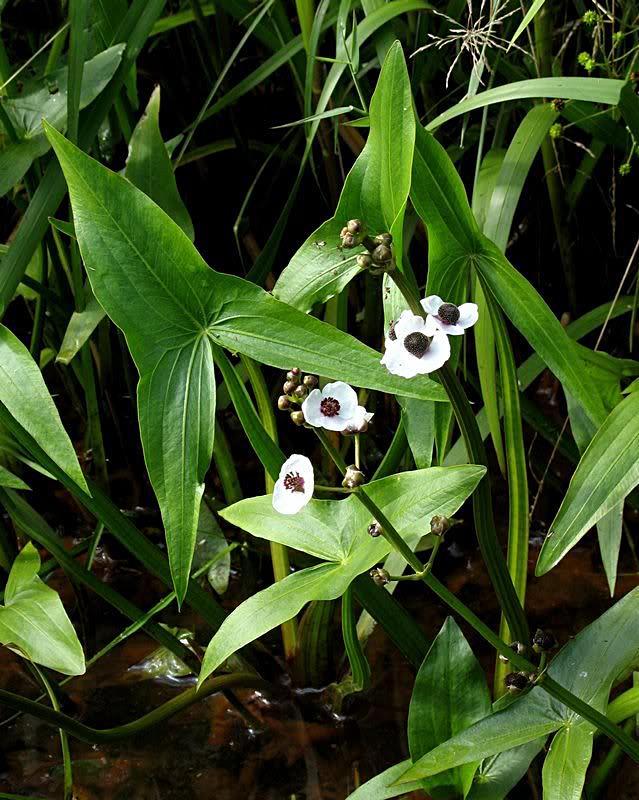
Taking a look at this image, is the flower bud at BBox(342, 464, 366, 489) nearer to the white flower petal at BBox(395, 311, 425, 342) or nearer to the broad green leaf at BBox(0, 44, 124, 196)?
the white flower petal at BBox(395, 311, 425, 342)

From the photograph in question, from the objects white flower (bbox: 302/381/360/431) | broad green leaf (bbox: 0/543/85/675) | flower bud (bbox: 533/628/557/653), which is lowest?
broad green leaf (bbox: 0/543/85/675)

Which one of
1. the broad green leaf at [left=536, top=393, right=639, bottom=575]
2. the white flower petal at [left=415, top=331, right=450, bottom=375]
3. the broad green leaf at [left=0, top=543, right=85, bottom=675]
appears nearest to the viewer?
the white flower petal at [left=415, top=331, right=450, bottom=375]

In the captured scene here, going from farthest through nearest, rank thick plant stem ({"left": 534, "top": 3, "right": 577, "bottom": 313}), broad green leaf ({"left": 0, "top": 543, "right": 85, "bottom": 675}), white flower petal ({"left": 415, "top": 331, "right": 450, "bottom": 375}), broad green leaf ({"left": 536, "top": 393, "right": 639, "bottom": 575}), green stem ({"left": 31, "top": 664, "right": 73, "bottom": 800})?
1. thick plant stem ({"left": 534, "top": 3, "right": 577, "bottom": 313})
2. green stem ({"left": 31, "top": 664, "right": 73, "bottom": 800})
3. broad green leaf ({"left": 0, "top": 543, "right": 85, "bottom": 675})
4. broad green leaf ({"left": 536, "top": 393, "right": 639, "bottom": 575})
5. white flower petal ({"left": 415, "top": 331, "right": 450, "bottom": 375})

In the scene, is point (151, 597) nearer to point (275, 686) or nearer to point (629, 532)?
point (275, 686)

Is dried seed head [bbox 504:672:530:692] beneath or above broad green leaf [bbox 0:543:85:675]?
above

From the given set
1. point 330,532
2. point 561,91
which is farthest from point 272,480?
point 561,91

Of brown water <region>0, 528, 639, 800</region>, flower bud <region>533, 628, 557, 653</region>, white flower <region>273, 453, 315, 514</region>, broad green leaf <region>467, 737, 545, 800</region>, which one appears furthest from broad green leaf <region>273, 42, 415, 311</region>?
brown water <region>0, 528, 639, 800</region>

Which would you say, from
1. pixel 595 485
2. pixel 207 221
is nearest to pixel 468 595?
pixel 595 485
